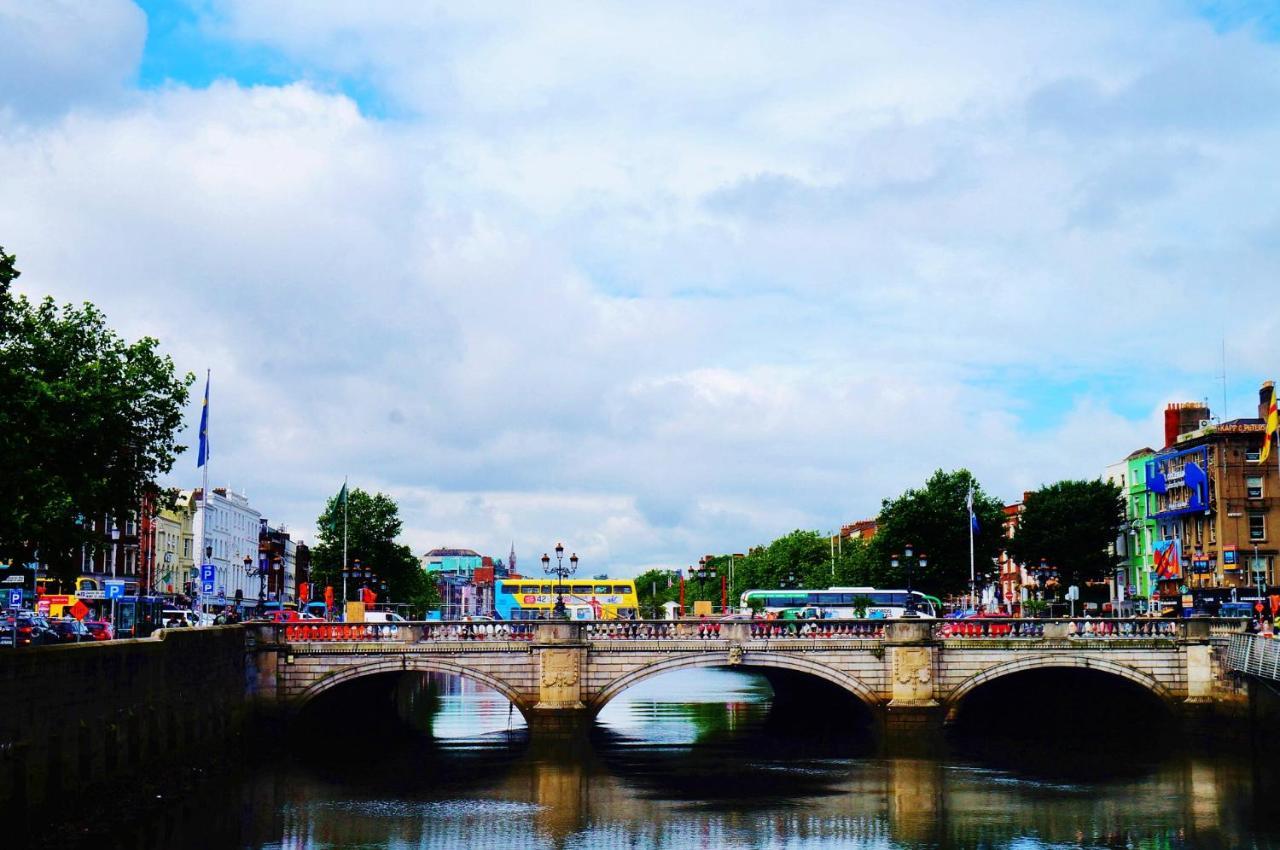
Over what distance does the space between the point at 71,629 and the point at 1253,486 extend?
84.7 metres

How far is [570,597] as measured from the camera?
99.2m

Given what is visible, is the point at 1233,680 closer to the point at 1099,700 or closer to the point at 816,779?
the point at 1099,700

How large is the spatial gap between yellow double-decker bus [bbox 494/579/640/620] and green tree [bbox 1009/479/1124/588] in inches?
1513

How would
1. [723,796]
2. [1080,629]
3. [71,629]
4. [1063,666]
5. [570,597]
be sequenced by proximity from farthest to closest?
1. [570,597]
2. [1080,629]
3. [1063,666]
4. [71,629]
5. [723,796]

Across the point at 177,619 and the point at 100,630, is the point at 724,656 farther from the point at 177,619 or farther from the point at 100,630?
the point at 177,619

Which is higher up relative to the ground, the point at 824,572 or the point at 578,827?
the point at 824,572

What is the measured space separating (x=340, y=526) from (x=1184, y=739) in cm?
9555

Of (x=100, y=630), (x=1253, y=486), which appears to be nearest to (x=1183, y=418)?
(x=1253, y=486)

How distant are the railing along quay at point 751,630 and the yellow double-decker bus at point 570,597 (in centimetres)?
3105

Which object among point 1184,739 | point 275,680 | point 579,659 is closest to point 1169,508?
point 1184,739

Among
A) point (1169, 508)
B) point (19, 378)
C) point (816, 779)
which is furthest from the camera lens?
point (1169, 508)

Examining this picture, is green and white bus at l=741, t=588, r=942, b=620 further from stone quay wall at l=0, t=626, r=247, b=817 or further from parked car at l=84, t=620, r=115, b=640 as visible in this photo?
stone quay wall at l=0, t=626, r=247, b=817

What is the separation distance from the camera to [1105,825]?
44.4 metres

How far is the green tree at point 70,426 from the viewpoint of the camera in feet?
157
